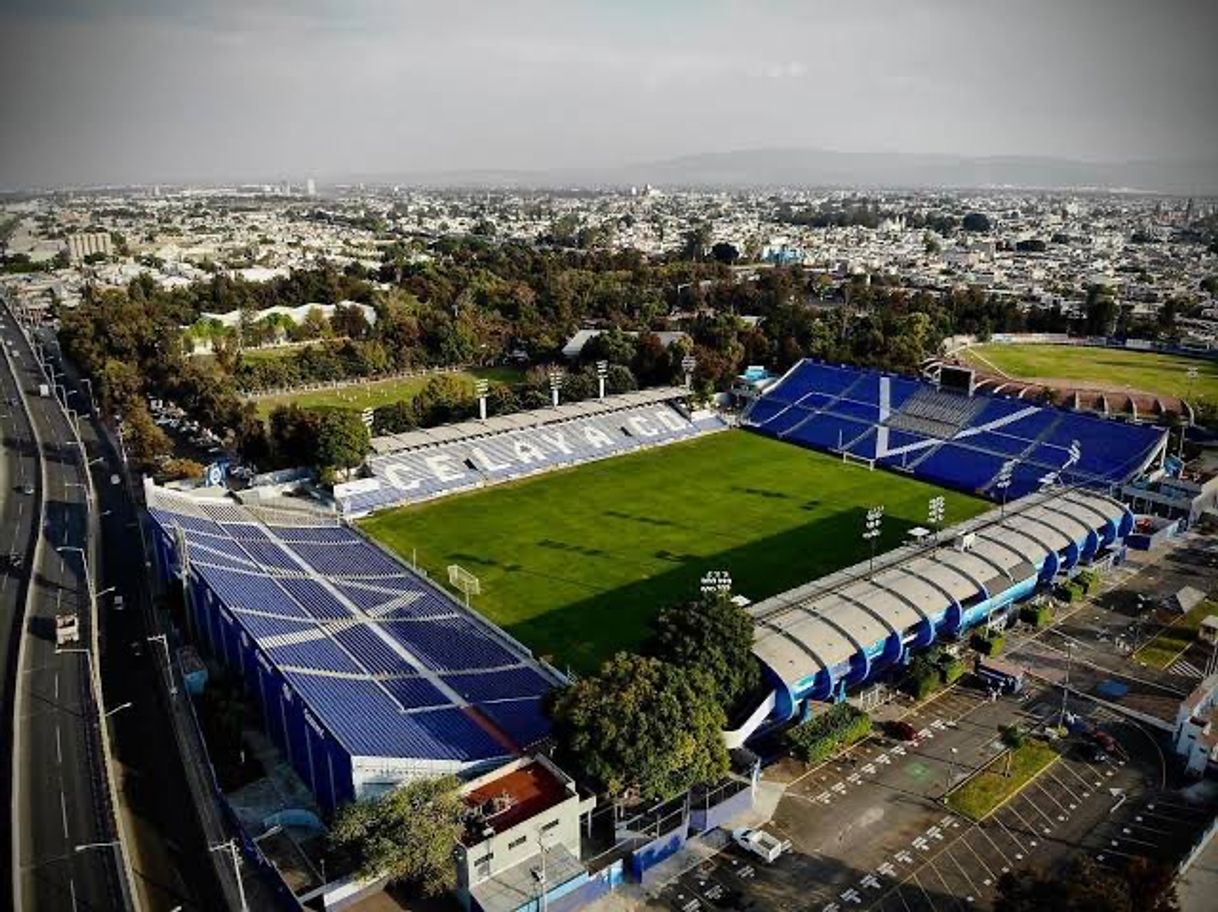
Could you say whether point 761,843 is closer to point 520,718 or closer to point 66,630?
point 520,718

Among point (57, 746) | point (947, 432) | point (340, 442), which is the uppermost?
point (340, 442)

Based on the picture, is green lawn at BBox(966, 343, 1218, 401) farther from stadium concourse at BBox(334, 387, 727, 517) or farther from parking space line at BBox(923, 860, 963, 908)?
parking space line at BBox(923, 860, 963, 908)

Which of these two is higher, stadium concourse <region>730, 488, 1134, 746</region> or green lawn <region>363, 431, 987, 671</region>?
stadium concourse <region>730, 488, 1134, 746</region>

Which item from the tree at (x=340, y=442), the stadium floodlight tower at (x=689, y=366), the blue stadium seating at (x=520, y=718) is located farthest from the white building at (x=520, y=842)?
the stadium floodlight tower at (x=689, y=366)

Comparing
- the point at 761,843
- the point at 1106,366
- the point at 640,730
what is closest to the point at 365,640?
the point at 640,730

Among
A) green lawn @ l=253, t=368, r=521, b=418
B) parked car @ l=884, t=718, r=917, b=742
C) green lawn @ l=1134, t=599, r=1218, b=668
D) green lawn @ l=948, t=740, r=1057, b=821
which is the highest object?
green lawn @ l=253, t=368, r=521, b=418

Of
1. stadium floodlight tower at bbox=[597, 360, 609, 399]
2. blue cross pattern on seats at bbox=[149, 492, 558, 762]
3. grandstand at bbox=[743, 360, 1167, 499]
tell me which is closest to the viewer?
blue cross pattern on seats at bbox=[149, 492, 558, 762]

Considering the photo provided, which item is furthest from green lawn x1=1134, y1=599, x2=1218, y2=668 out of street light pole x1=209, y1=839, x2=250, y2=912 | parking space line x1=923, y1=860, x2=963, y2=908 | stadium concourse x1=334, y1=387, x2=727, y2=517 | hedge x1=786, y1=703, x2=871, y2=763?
stadium concourse x1=334, y1=387, x2=727, y2=517
